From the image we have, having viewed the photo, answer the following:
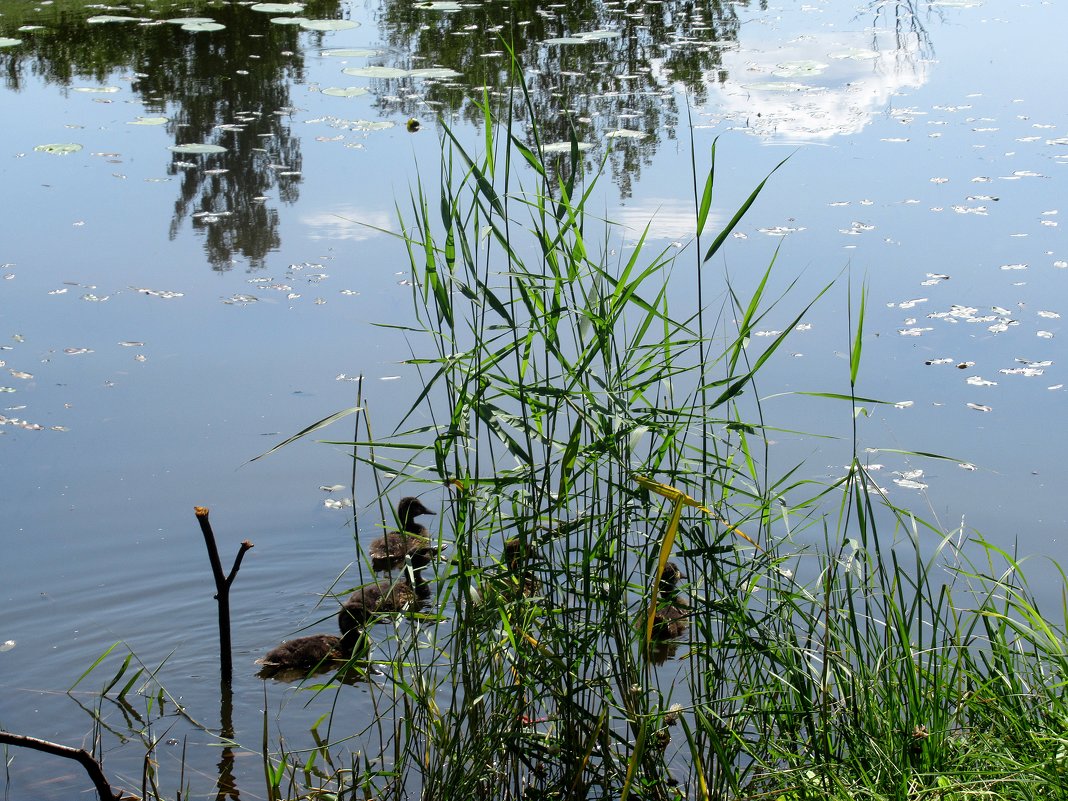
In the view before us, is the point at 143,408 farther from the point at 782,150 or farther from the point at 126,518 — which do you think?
the point at 782,150

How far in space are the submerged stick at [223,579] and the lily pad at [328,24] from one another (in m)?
11.1

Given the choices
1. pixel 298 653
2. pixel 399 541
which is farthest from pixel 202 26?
pixel 298 653

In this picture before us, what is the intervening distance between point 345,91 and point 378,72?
0.74 meters

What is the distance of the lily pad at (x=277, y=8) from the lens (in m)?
13.8

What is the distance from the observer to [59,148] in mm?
9047

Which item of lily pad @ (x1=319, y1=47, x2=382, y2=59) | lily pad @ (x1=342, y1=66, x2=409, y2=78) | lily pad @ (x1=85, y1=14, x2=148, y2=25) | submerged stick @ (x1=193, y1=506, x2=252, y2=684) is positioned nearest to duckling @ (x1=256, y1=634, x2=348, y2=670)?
submerged stick @ (x1=193, y1=506, x2=252, y2=684)

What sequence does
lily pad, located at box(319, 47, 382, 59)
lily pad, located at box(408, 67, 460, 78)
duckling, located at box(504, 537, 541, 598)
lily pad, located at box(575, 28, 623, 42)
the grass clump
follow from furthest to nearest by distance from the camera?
lily pad, located at box(575, 28, 623, 42) < lily pad, located at box(319, 47, 382, 59) < lily pad, located at box(408, 67, 460, 78) < duckling, located at box(504, 537, 541, 598) < the grass clump

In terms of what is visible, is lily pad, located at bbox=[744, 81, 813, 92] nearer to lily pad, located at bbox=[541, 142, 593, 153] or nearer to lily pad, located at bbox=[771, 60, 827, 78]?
lily pad, located at bbox=[771, 60, 827, 78]

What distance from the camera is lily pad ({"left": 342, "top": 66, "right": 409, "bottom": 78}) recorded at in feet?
36.9

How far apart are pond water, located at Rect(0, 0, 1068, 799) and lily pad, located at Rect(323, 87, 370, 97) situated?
5 cm

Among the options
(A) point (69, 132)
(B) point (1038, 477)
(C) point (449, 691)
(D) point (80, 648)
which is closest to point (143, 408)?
(D) point (80, 648)

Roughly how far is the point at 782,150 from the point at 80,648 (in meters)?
6.42

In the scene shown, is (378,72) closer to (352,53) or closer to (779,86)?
(352,53)

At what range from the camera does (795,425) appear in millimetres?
5133
